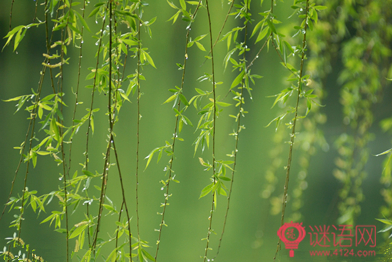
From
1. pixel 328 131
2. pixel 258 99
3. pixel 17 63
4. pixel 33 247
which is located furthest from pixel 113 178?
pixel 328 131

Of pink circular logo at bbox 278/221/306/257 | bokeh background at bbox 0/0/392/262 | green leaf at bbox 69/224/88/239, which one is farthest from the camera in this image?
bokeh background at bbox 0/0/392/262

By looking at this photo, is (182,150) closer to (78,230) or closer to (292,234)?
(292,234)

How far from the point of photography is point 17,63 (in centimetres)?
151

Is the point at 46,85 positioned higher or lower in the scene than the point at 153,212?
higher

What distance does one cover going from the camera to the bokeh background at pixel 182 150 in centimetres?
147

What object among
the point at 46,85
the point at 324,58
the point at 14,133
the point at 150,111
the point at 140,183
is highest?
the point at 324,58

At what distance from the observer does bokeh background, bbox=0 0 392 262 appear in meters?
1.47

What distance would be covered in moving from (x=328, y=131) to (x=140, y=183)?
38.2 inches

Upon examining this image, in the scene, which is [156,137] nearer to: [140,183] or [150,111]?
[150,111]

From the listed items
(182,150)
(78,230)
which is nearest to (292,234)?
(182,150)

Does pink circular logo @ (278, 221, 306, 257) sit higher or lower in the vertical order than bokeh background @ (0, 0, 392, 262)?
lower

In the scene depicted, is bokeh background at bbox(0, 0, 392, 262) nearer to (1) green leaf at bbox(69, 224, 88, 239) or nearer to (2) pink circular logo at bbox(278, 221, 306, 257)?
(2) pink circular logo at bbox(278, 221, 306, 257)

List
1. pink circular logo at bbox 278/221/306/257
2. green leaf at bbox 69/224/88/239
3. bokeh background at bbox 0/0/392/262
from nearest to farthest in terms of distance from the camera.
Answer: green leaf at bbox 69/224/88/239
pink circular logo at bbox 278/221/306/257
bokeh background at bbox 0/0/392/262

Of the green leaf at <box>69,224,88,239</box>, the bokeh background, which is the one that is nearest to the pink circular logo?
the bokeh background
